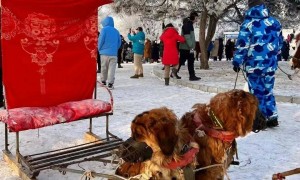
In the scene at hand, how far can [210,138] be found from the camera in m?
2.86

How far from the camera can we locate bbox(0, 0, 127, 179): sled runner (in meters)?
4.09

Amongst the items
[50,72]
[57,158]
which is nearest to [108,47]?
[50,72]

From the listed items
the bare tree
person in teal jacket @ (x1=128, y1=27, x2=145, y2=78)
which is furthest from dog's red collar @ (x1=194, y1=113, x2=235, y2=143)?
the bare tree

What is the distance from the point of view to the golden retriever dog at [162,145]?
2.32 m

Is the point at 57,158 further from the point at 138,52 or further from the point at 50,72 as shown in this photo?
the point at 138,52

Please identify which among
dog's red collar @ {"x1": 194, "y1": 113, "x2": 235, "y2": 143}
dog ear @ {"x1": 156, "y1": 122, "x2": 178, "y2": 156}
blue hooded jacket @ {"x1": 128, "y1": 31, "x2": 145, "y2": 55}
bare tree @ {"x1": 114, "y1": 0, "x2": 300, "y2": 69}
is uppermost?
bare tree @ {"x1": 114, "y1": 0, "x2": 300, "y2": 69}

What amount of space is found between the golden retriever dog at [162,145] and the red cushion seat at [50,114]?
159cm

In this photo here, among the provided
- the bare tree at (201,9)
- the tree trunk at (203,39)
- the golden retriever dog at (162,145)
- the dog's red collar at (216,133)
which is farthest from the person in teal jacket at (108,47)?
the golden retriever dog at (162,145)

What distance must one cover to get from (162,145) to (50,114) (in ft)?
7.01

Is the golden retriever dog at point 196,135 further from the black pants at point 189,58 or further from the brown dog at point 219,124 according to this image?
the black pants at point 189,58

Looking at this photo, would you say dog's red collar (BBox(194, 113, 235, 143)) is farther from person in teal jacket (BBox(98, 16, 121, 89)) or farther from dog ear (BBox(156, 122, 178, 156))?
person in teal jacket (BBox(98, 16, 121, 89))

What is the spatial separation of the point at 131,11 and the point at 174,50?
18.3 feet

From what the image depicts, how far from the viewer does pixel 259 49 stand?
212 inches

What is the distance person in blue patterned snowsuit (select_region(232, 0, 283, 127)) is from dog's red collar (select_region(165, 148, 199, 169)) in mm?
2937
